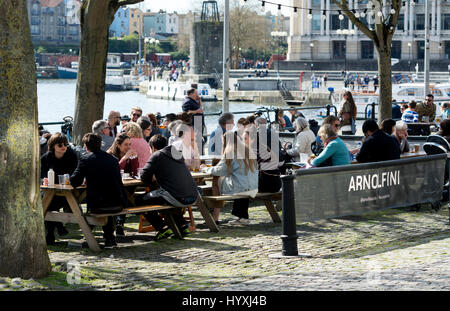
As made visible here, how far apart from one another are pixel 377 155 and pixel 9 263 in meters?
6.34

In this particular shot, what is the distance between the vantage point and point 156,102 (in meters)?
88.4

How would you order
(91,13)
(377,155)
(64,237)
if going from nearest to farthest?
(64,237), (377,155), (91,13)

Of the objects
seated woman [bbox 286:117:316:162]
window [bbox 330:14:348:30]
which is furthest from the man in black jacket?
window [bbox 330:14:348:30]

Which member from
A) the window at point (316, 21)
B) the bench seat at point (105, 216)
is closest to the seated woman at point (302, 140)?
the bench seat at point (105, 216)

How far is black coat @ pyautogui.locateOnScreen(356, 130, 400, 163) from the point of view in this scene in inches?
497

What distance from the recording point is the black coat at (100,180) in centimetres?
1005

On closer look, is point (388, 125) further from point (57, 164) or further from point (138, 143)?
point (57, 164)

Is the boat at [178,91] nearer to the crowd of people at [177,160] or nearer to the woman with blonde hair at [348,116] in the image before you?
the woman with blonde hair at [348,116]

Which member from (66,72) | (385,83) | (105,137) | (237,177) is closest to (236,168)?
(237,177)

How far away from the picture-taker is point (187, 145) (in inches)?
488

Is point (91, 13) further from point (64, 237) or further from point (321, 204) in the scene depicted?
point (321, 204)

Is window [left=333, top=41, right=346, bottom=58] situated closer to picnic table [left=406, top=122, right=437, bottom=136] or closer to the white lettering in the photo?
picnic table [left=406, top=122, right=437, bottom=136]
